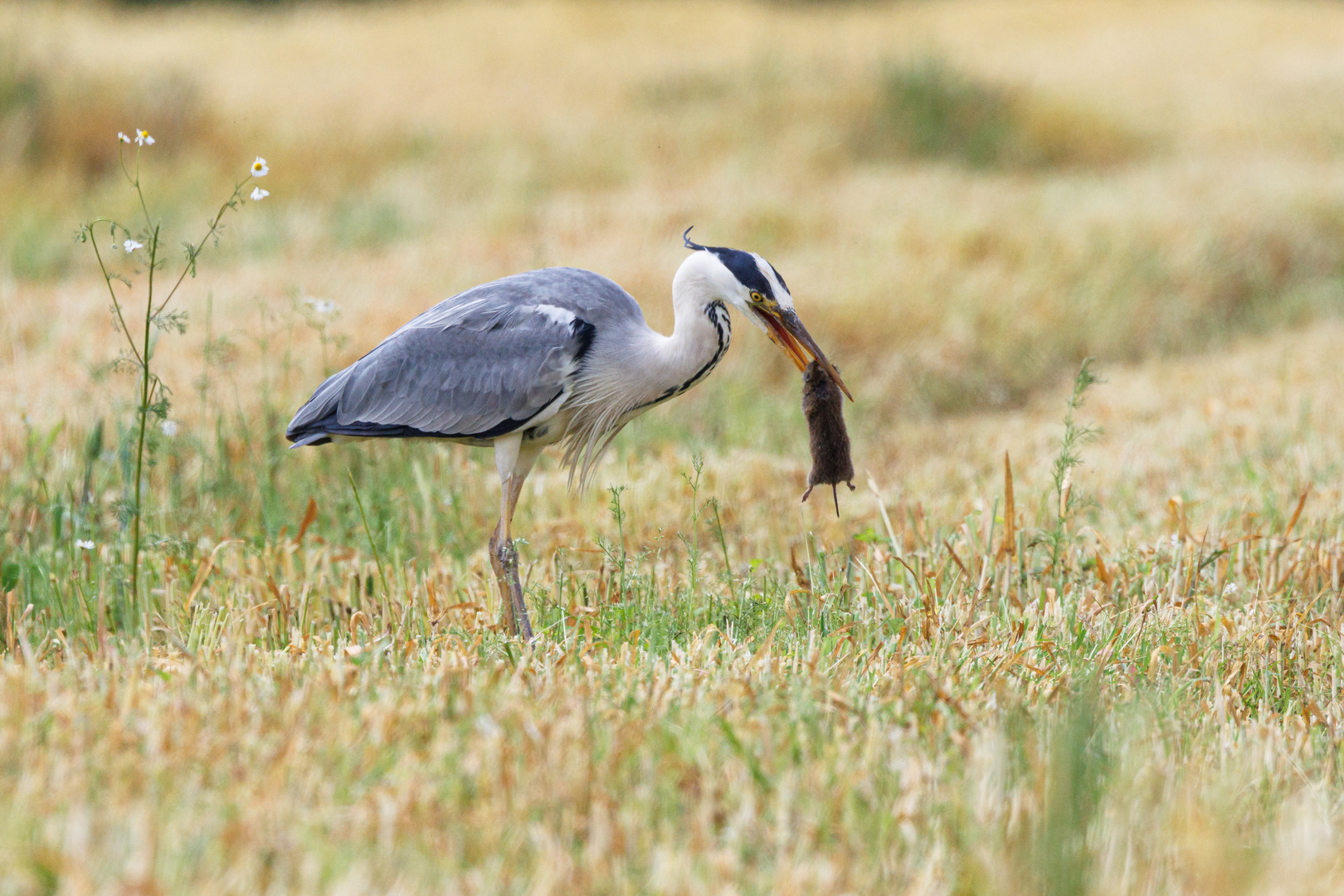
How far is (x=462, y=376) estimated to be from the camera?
4.18 meters

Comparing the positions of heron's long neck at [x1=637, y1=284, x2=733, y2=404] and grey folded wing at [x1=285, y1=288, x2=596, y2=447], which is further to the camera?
grey folded wing at [x1=285, y1=288, x2=596, y2=447]

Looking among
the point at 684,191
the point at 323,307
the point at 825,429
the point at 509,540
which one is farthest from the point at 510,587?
the point at 684,191

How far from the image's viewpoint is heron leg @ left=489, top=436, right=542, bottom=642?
12.5ft

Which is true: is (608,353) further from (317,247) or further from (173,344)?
(317,247)

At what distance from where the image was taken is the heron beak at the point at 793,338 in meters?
3.67

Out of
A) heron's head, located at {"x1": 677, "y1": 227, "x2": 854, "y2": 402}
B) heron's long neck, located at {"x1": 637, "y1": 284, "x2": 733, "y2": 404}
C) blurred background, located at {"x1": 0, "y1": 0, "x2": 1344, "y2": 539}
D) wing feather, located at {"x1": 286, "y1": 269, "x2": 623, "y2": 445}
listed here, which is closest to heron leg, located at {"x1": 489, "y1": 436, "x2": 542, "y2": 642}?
wing feather, located at {"x1": 286, "y1": 269, "x2": 623, "y2": 445}

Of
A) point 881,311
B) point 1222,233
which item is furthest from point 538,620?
point 1222,233

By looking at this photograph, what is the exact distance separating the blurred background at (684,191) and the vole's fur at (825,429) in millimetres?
1702

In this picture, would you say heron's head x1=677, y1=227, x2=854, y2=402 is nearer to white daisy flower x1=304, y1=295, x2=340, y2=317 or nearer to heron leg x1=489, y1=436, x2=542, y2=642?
heron leg x1=489, y1=436, x2=542, y2=642

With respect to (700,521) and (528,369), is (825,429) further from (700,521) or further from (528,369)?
(700,521)

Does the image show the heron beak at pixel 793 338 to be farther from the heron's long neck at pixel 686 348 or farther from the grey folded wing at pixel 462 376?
the grey folded wing at pixel 462 376

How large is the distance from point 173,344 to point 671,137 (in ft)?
21.8

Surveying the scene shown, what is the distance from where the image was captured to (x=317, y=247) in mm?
10125

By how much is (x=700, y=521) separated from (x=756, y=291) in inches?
61.2
